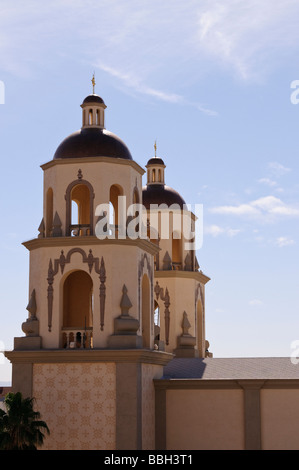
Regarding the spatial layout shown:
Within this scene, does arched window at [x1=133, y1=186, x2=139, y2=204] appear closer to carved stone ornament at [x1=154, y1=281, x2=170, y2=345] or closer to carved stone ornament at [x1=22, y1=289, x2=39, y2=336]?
carved stone ornament at [x1=22, y1=289, x2=39, y2=336]

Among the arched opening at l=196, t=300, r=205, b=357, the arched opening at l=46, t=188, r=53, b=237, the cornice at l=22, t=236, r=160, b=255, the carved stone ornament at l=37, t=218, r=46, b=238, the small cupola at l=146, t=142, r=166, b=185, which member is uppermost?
the small cupola at l=146, t=142, r=166, b=185

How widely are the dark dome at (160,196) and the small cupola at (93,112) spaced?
10.9m

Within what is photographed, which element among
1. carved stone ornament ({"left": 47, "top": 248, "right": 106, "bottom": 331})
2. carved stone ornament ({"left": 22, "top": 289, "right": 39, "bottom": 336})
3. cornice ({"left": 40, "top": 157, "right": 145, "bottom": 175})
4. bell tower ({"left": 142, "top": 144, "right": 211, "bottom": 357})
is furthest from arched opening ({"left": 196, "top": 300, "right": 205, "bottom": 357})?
carved stone ornament ({"left": 22, "top": 289, "right": 39, "bottom": 336})

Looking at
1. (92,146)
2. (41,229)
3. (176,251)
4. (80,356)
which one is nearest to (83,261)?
(41,229)

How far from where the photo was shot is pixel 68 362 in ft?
111

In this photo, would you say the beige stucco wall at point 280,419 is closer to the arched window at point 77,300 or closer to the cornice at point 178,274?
the arched window at point 77,300

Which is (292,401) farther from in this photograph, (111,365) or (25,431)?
(25,431)

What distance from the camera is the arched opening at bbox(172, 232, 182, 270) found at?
47.1 meters

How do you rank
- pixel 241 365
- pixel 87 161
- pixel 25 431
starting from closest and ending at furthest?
pixel 25 431
pixel 87 161
pixel 241 365

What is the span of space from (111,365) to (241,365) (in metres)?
8.14

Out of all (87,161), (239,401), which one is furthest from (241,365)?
(87,161)

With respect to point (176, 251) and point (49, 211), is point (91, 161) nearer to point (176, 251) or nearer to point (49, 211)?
point (49, 211)

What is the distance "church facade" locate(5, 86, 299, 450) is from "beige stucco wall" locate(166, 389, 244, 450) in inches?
1.6
